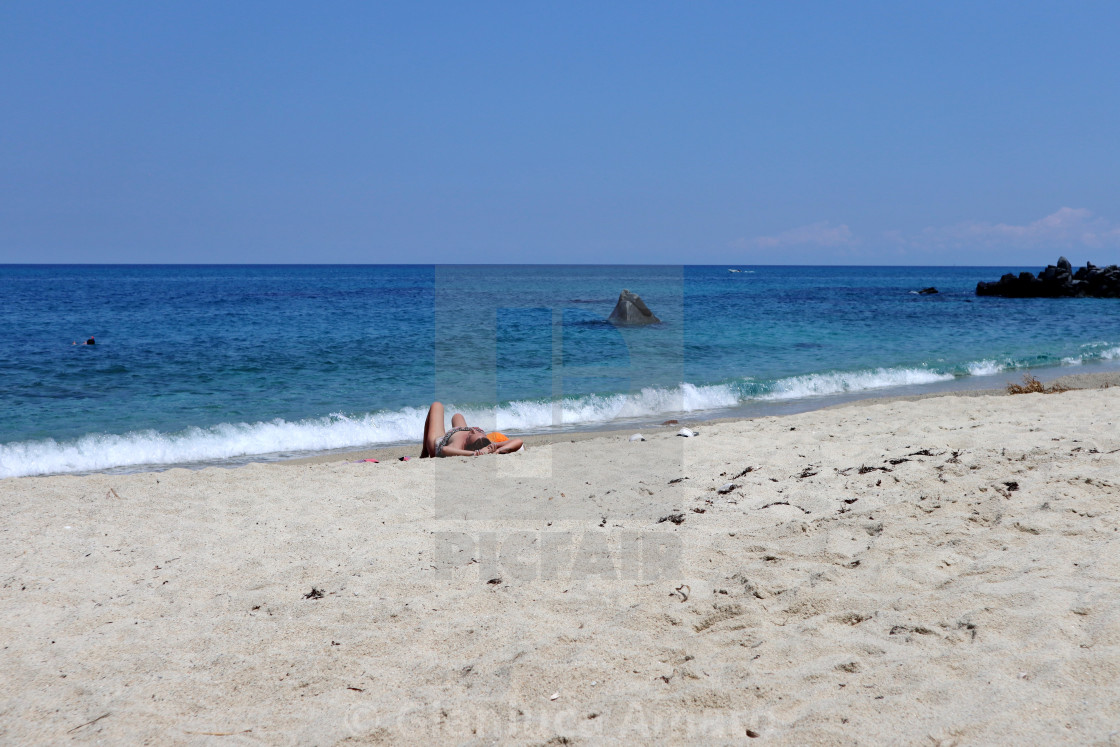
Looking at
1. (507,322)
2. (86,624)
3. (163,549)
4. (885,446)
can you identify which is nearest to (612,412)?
(885,446)

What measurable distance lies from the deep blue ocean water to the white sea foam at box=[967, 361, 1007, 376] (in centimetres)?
8

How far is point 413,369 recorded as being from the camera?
637 inches

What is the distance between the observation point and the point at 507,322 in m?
24.8

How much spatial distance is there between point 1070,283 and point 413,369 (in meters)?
43.4

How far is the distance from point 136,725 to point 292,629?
842mm

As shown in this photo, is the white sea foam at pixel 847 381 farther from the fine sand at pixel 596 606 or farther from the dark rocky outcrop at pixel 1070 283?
the dark rocky outcrop at pixel 1070 283

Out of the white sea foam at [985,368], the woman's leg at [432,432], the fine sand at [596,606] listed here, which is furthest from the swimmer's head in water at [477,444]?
the white sea foam at [985,368]

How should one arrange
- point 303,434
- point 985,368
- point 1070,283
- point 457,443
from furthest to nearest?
point 1070,283, point 985,368, point 303,434, point 457,443

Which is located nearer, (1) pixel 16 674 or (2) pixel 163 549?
(1) pixel 16 674

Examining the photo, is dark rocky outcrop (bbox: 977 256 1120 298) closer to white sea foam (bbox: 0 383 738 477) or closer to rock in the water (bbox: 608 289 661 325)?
rock in the water (bbox: 608 289 661 325)

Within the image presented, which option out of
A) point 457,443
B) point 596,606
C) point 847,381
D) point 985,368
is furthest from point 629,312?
point 596,606

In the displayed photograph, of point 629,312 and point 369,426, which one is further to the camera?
point 629,312

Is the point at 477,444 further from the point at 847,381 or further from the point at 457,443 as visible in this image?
the point at 847,381

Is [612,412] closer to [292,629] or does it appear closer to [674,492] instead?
[674,492]
